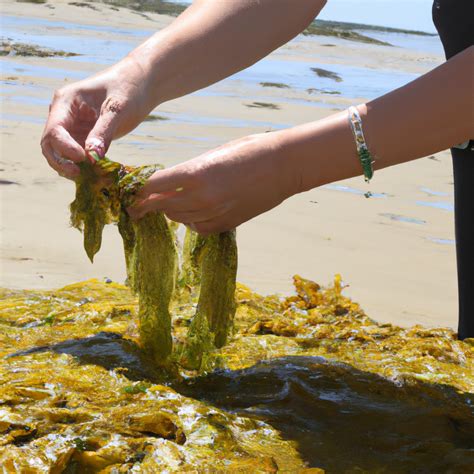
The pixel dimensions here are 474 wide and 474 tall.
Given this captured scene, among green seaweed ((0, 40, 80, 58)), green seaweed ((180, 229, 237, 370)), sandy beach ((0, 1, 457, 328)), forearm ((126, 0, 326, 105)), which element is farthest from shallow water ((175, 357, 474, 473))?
green seaweed ((0, 40, 80, 58))

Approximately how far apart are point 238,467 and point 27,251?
2.58 m

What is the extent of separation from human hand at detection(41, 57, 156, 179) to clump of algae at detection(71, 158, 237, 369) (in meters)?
0.16

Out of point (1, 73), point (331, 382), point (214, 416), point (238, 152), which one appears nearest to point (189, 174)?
point (238, 152)

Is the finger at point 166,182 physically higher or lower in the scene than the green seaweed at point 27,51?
higher

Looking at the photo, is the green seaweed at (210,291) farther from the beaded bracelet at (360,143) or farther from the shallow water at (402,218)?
the shallow water at (402,218)

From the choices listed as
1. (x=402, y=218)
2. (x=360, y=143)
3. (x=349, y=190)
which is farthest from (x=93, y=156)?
(x=349, y=190)

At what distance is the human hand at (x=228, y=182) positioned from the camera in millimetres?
2303

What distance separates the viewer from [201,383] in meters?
2.72

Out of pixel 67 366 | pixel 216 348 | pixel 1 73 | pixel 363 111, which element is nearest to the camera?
pixel 363 111

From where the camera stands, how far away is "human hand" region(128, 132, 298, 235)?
7.55 ft

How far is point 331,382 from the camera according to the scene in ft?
9.40

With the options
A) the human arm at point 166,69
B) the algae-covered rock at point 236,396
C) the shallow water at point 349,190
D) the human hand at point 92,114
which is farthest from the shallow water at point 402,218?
the human hand at point 92,114

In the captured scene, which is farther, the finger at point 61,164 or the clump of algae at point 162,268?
the clump of algae at point 162,268

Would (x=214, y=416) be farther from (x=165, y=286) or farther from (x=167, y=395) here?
(x=165, y=286)
